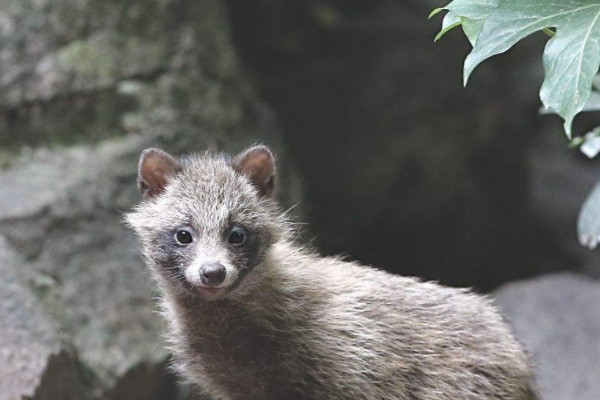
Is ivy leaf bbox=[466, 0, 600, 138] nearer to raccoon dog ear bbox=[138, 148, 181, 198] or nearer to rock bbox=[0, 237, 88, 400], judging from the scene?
raccoon dog ear bbox=[138, 148, 181, 198]

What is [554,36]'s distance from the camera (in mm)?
3324

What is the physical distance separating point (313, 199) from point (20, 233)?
4214 millimetres

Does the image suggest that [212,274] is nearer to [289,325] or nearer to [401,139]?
[289,325]

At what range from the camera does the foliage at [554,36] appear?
124 inches

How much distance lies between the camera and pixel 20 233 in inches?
236

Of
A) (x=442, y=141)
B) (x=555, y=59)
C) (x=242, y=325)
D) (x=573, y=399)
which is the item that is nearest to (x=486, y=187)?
(x=442, y=141)

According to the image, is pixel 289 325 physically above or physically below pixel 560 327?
above

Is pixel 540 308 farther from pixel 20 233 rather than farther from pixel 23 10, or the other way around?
pixel 23 10

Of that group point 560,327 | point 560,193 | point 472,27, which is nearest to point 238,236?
point 472,27

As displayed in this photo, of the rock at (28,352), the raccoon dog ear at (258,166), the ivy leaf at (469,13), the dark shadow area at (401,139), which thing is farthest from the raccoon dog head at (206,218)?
the dark shadow area at (401,139)

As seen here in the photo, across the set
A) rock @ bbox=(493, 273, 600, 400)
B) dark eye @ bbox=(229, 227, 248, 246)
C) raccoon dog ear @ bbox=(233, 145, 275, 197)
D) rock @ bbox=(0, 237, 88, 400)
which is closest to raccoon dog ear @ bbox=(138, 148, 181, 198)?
raccoon dog ear @ bbox=(233, 145, 275, 197)

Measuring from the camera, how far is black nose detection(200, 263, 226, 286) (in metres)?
3.91

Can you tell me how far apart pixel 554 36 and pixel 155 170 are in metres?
2.09

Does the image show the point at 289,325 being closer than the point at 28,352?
Yes
